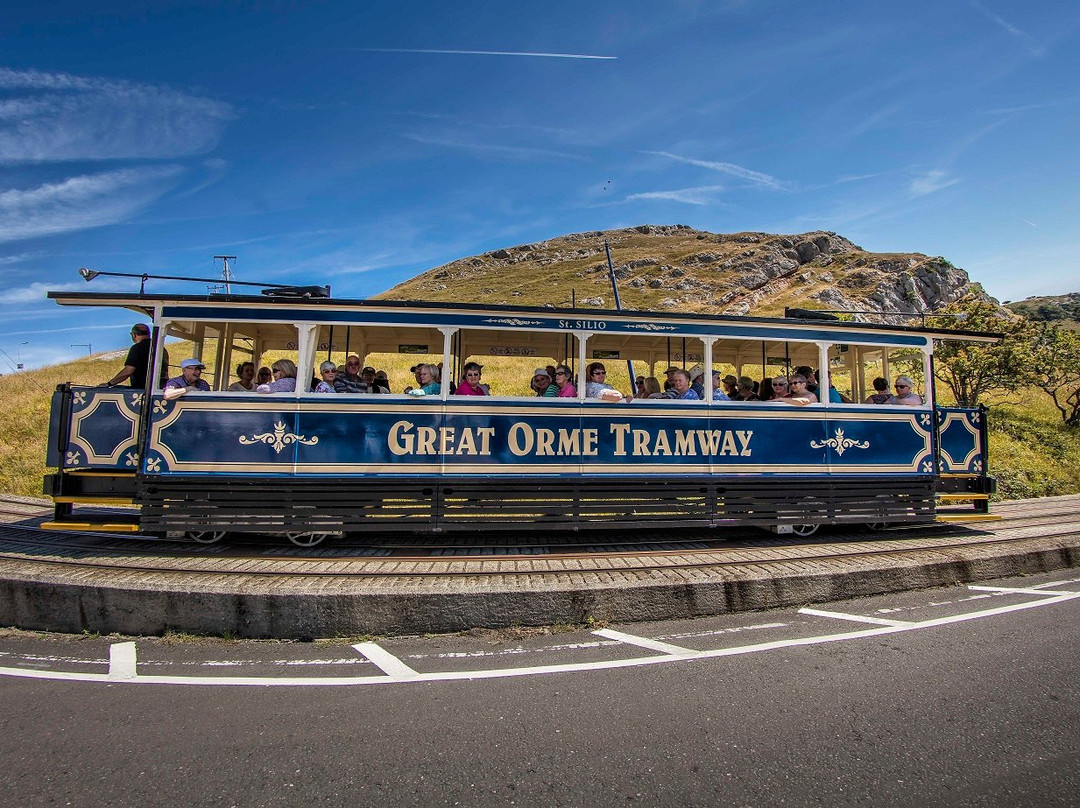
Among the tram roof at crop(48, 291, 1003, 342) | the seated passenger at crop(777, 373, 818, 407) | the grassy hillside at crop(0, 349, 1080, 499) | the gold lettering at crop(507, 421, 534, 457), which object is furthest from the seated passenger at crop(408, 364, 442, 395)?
the grassy hillside at crop(0, 349, 1080, 499)

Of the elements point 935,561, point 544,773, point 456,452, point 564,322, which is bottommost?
point 544,773

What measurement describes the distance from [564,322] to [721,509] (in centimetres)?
Result: 310

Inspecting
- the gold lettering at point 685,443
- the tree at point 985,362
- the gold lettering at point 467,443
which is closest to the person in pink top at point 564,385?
the gold lettering at point 467,443

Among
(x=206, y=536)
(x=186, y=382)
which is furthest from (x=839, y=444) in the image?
(x=186, y=382)

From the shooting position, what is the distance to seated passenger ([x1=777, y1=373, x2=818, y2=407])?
7.81 metres

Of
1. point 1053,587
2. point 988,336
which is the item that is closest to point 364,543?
point 1053,587

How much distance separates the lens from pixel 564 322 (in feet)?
24.5

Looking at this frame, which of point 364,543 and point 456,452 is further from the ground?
point 456,452

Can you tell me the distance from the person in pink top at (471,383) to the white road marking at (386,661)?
3.54m

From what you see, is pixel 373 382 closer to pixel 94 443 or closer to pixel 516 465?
pixel 516 465

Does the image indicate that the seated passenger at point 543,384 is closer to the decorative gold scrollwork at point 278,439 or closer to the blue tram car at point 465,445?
the blue tram car at point 465,445

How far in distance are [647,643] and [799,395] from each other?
4747 millimetres

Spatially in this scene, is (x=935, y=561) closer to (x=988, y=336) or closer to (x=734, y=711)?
(x=734, y=711)

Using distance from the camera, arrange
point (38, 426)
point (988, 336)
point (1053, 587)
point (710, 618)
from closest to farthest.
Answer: point (710, 618)
point (1053, 587)
point (988, 336)
point (38, 426)
